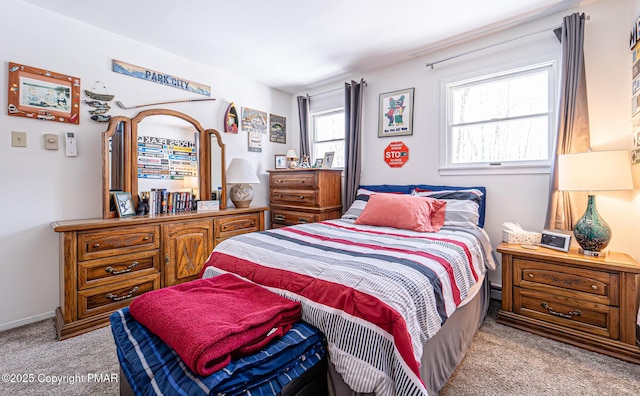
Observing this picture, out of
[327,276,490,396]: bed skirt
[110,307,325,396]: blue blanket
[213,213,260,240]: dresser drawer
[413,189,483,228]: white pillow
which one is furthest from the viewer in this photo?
[213,213,260,240]: dresser drawer

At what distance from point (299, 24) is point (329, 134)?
1.69 meters

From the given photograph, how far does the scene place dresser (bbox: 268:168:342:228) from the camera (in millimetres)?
3277

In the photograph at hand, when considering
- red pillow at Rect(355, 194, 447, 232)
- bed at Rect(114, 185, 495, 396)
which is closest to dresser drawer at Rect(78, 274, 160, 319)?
bed at Rect(114, 185, 495, 396)

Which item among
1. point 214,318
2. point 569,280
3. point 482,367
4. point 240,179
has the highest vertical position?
point 240,179

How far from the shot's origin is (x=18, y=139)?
2.16m

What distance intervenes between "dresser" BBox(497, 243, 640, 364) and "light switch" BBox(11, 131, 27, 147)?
3.74 m

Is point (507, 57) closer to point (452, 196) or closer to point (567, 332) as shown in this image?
point (452, 196)

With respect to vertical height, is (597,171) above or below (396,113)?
below

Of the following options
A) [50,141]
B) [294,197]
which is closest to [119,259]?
[50,141]

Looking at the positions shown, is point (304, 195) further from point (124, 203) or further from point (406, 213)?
point (124, 203)

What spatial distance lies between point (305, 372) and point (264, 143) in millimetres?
3303

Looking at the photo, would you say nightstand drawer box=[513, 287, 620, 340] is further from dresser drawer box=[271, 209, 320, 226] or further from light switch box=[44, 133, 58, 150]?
light switch box=[44, 133, 58, 150]

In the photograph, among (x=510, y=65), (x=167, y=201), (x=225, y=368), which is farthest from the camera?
(x=167, y=201)

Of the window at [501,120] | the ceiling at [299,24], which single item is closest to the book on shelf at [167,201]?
the ceiling at [299,24]
